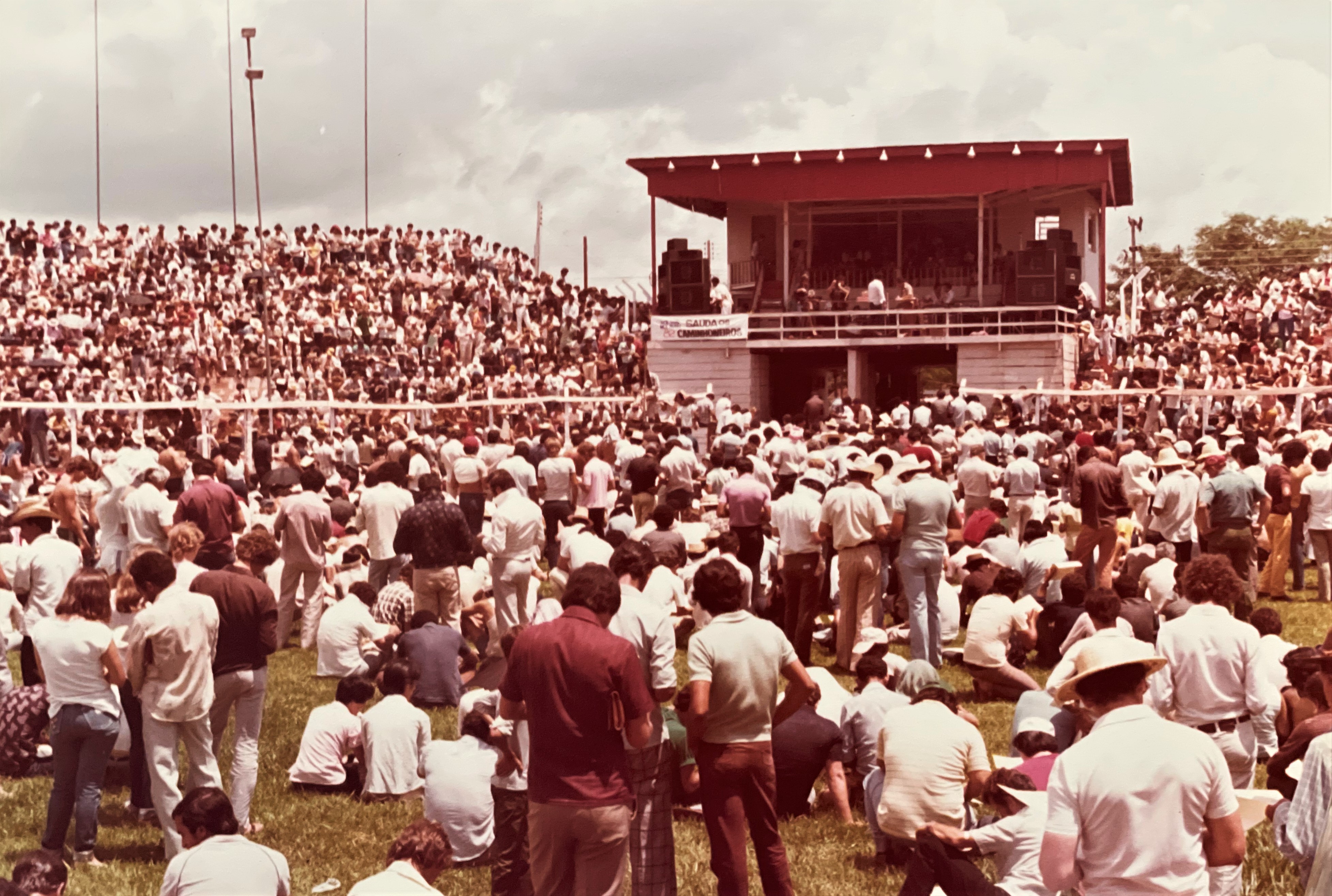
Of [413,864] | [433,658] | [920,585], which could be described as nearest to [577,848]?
[413,864]

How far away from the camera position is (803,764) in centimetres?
869

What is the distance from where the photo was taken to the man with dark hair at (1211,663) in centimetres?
728

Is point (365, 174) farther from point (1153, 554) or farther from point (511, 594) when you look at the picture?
point (1153, 554)

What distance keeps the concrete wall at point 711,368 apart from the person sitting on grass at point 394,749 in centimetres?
2535

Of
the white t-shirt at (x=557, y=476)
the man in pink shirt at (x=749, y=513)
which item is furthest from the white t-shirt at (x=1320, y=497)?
the white t-shirt at (x=557, y=476)

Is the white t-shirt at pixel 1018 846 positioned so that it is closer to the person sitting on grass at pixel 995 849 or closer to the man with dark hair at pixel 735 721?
the person sitting on grass at pixel 995 849

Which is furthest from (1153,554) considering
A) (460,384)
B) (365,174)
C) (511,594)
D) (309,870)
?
(460,384)

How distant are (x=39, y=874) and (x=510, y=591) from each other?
703 centimetres

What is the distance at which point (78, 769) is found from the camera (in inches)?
313

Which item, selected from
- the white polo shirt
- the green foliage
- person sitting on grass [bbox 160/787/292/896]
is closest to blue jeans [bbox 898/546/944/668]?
person sitting on grass [bbox 160/787/292/896]

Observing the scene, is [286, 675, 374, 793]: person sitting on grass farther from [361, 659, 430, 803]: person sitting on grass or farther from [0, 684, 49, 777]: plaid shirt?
[0, 684, 49, 777]: plaid shirt

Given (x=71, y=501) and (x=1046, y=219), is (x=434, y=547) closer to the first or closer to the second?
(x=71, y=501)

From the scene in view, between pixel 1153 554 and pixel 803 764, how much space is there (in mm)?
6052

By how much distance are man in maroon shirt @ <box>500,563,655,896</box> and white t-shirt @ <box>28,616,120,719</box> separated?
2.82 meters
